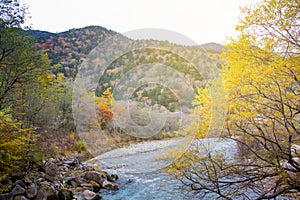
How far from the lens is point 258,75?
3615 mm

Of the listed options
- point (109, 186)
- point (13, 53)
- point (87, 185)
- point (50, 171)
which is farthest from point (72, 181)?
point (13, 53)

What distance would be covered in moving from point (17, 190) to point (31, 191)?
350 mm

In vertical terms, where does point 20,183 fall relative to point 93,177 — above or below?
above

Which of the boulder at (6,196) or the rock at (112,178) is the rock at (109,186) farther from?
the boulder at (6,196)

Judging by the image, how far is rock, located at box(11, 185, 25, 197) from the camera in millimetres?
5500

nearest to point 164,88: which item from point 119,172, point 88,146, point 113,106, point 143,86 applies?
point 143,86

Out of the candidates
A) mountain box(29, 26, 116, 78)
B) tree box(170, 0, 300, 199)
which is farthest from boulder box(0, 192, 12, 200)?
mountain box(29, 26, 116, 78)

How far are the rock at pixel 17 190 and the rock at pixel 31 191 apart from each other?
15 centimetres

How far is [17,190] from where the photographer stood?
558 centimetres

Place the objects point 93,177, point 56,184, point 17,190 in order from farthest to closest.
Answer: point 93,177 → point 56,184 → point 17,190

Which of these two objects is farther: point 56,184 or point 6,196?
point 56,184

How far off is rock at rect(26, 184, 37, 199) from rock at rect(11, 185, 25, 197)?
0.15 metres

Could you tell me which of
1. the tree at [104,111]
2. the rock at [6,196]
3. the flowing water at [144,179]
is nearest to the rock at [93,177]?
the flowing water at [144,179]

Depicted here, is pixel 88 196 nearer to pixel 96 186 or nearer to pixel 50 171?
pixel 96 186
